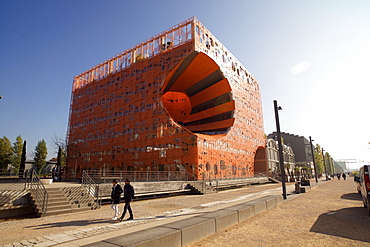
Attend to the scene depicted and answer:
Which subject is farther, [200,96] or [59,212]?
[200,96]

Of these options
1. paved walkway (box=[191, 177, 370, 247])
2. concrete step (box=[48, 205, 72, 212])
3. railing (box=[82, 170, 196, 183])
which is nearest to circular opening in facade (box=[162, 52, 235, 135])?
railing (box=[82, 170, 196, 183])

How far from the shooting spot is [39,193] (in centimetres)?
1125

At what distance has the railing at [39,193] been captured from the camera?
1041 centimetres

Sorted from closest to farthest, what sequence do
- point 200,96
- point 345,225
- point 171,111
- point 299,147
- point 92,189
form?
point 345,225 < point 92,189 < point 200,96 < point 171,111 < point 299,147

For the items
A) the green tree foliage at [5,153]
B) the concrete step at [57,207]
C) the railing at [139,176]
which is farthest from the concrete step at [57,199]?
the green tree foliage at [5,153]

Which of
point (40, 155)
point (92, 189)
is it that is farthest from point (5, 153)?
point (92, 189)

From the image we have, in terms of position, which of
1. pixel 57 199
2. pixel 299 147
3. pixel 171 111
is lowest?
pixel 57 199

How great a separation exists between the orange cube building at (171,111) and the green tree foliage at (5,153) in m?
16.4

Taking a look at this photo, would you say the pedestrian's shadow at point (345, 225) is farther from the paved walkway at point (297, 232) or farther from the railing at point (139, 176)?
the railing at point (139, 176)

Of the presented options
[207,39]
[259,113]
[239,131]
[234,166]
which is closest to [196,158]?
[234,166]

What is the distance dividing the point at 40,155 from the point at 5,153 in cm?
950

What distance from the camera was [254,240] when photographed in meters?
5.61

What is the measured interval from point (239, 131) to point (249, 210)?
3441 centimetres

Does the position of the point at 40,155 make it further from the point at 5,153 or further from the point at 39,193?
the point at 39,193
